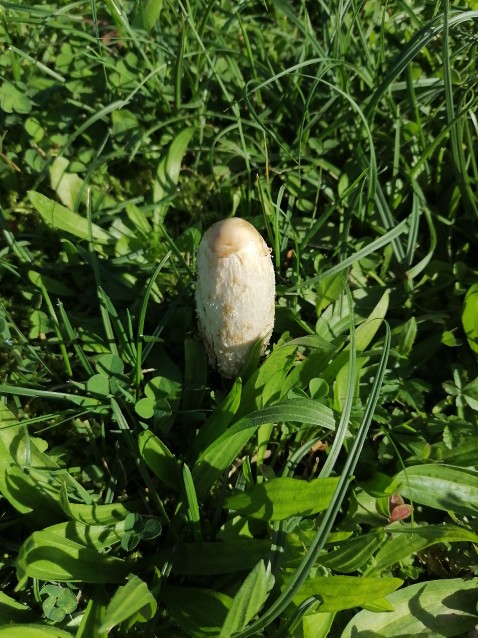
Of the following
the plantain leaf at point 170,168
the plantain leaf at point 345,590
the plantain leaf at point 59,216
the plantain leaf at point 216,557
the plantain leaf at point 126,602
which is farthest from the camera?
the plantain leaf at point 170,168

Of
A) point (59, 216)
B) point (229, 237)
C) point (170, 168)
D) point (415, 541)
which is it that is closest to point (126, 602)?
point (415, 541)

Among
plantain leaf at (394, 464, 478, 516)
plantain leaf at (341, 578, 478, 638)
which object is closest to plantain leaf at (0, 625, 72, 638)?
plantain leaf at (341, 578, 478, 638)

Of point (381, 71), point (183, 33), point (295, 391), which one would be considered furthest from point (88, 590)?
point (381, 71)

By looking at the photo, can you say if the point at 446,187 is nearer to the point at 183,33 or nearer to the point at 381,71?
the point at 381,71

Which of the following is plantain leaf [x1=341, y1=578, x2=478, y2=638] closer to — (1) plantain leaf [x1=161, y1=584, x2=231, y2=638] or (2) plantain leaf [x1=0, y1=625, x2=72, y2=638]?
(1) plantain leaf [x1=161, y1=584, x2=231, y2=638]

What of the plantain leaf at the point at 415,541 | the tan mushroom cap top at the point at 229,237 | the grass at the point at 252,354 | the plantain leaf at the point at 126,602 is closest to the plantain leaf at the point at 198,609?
the grass at the point at 252,354

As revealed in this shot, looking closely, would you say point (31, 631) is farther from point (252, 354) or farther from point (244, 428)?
point (252, 354)

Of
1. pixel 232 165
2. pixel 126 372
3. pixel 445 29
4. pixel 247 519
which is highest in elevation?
pixel 445 29

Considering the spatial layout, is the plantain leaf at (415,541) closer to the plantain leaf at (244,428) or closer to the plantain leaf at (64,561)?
the plantain leaf at (244,428)

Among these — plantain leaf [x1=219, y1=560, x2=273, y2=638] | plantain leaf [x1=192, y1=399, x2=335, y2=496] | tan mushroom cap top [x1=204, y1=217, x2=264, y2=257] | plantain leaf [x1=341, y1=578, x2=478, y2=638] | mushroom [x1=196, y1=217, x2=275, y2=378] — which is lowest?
plantain leaf [x1=341, y1=578, x2=478, y2=638]
